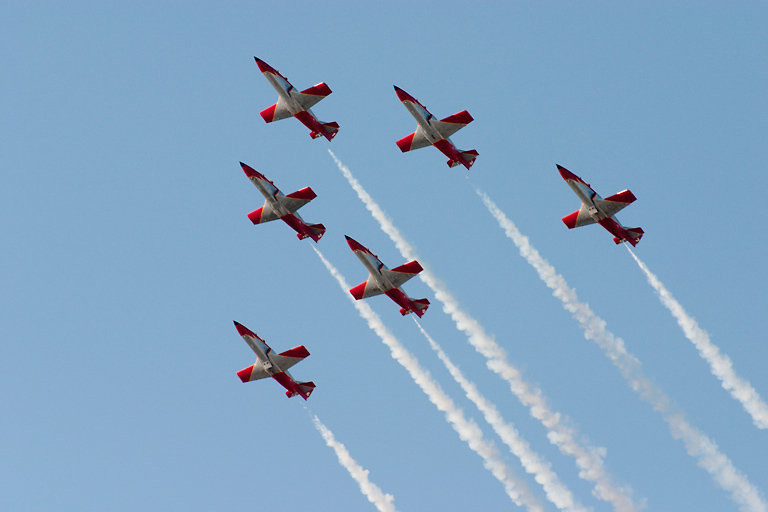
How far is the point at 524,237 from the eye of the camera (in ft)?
380

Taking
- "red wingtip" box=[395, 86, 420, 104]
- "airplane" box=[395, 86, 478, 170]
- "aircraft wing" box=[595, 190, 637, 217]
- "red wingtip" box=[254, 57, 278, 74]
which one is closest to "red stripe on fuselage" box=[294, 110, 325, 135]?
"red wingtip" box=[254, 57, 278, 74]

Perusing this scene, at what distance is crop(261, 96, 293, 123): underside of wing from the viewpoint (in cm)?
11320

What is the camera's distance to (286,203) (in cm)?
11062

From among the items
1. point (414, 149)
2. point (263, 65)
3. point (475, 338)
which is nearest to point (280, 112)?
point (263, 65)

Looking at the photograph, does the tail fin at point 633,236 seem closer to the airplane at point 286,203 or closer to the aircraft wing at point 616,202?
the aircraft wing at point 616,202

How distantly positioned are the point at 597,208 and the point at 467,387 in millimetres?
22720

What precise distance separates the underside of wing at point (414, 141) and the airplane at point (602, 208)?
14.7m

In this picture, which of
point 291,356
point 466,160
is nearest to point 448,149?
point 466,160

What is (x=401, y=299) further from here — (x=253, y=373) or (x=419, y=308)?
(x=253, y=373)

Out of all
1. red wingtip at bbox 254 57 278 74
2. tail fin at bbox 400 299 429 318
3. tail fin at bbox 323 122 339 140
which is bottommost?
tail fin at bbox 400 299 429 318

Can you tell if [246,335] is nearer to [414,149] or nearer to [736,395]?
[414,149]

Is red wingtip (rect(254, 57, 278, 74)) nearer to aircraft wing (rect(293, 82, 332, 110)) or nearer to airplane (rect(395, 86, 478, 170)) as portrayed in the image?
aircraft wing (rect(293, 82, 332, 110))

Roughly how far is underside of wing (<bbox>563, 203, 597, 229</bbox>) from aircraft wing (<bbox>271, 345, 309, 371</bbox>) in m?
28.7

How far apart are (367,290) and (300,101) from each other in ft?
68.7
